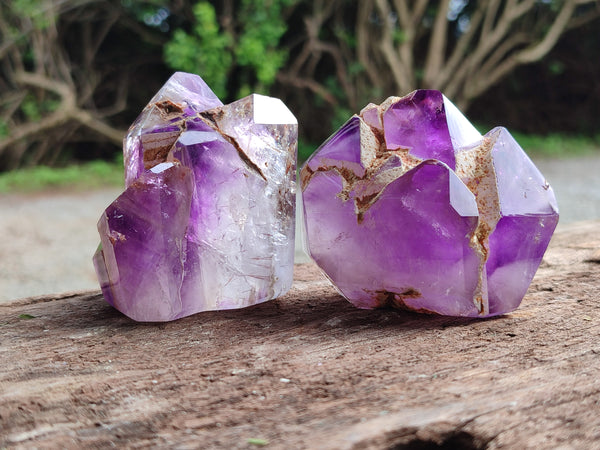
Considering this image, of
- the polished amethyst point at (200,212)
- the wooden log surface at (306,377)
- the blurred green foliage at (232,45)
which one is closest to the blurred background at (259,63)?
the blurred green foliage at (232,45)

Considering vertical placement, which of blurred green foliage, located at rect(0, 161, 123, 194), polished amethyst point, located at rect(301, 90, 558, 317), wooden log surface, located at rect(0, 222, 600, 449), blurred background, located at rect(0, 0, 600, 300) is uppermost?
blurred background, located at rect(0, 0, 600, 300)

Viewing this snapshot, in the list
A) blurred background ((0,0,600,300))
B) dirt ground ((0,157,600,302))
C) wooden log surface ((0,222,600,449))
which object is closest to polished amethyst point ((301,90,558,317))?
wooden log surface ((0,222,600,449))

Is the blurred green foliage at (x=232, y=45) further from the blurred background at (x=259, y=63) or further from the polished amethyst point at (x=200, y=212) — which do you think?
the polished amethyst point at (x=200, y=212)

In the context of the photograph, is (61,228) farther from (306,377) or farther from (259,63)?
(306,377)

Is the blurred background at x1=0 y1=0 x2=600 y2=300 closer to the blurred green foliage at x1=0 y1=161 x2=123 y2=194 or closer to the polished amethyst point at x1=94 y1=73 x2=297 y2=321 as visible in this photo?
the blurred green foliage at x1=0 y1=161 x2=123 y2=194

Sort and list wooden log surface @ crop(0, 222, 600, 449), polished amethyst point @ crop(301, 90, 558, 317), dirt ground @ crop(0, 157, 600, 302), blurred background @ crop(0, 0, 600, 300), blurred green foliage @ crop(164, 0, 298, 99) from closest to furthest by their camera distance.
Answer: wooden log surface @ crop(0, 222, 600, 449), polished amethyst point @ crop(301, 90, 558, 317), dirt ground @ crop(0, 157, 600, 302), blurred green foliage @ crop(164, 0, 298, 99), blurred background @ crop(0, 0, 600, 300)

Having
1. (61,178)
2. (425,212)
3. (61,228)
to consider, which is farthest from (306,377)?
(61,178)

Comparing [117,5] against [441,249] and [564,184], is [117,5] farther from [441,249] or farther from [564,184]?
[441,249]
